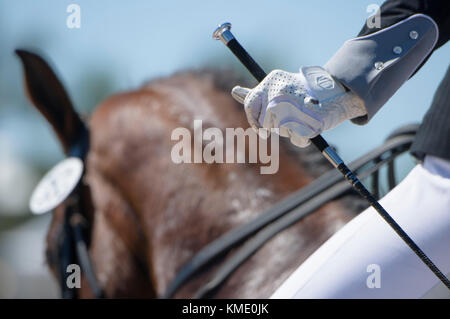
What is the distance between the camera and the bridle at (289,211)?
200 cm

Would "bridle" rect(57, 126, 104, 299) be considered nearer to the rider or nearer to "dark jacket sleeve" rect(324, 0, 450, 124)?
the rider

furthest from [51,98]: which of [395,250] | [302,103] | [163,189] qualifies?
[395,250]

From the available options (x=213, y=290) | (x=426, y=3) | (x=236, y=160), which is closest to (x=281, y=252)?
(x=213, y=290)

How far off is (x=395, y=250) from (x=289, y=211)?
2.21 feet

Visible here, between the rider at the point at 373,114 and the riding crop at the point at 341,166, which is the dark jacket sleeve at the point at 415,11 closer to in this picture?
the rider at the point at 373,114

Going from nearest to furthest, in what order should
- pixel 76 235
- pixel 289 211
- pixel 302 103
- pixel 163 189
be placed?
pixel 302 103, pixel 289 211, pixel 163 189, pixel 76 235

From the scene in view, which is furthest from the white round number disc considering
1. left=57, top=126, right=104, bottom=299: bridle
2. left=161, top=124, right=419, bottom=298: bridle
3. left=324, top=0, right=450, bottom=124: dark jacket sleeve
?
left=324, top=0, right=450, bottom=124: dark jacket sleeve

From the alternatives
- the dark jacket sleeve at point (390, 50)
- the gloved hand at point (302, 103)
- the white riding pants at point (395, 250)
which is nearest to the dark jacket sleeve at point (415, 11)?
the dark jacket sleeve at point (390, 50)

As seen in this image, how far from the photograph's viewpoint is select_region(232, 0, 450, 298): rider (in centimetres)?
131

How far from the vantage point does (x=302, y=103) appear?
130 cm

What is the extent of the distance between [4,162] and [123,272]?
46.3ft

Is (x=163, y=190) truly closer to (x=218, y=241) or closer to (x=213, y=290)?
(x=218, y=241)

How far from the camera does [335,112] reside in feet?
4.32

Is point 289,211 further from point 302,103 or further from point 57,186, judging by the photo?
point 57,186
